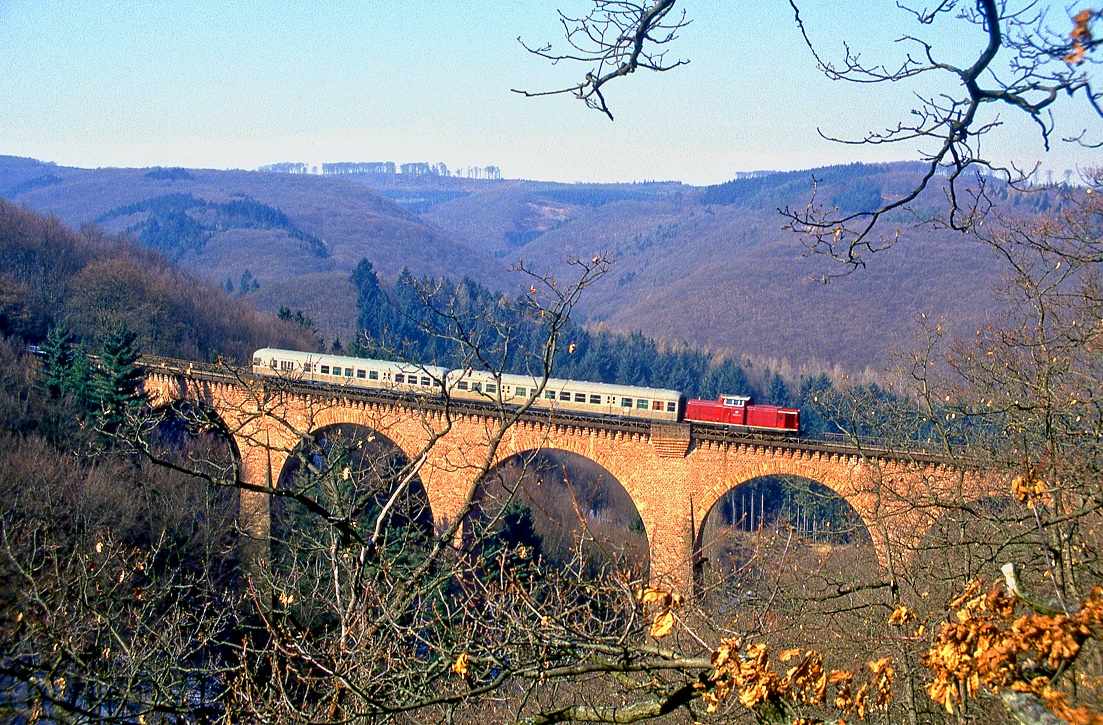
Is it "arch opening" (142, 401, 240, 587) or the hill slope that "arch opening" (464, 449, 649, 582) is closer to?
"arch opening" (142, 401, 240, 587)

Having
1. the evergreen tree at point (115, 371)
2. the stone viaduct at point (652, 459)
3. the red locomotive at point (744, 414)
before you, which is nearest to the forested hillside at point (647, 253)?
the red locomotive at point (744, 414)

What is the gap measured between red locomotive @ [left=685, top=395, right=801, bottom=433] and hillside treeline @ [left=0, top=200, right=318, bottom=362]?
19265 mm

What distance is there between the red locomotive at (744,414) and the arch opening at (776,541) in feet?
5.51

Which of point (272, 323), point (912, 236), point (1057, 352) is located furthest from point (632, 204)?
point (1057, 352)

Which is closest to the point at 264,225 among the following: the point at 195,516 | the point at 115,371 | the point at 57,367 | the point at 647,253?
the point at 647,253

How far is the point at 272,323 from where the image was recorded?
173 feet

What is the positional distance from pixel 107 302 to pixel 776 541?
38.2 meters

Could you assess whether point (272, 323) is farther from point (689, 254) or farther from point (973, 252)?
point (689, 254)

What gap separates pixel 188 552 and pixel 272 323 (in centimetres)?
3441

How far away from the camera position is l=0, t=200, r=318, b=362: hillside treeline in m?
37.2

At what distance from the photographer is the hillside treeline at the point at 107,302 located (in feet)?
122

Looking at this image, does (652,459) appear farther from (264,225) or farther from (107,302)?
(264,225)

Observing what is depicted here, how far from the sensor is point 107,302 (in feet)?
134

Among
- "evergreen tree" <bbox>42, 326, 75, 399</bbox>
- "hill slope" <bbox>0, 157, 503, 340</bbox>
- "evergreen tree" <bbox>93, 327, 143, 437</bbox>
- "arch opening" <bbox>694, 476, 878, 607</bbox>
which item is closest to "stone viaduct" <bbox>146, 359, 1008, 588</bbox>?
"arch opening" <bbox>694, 476, 878, 607</bbox>
